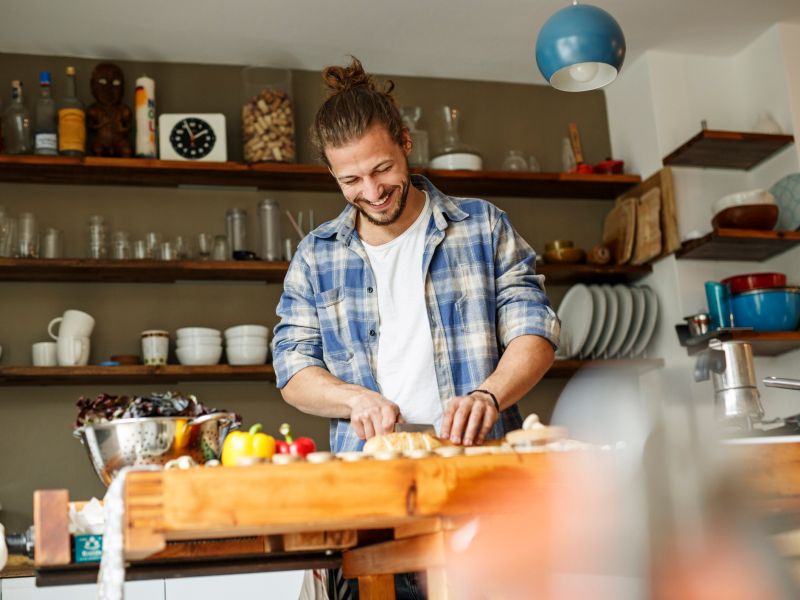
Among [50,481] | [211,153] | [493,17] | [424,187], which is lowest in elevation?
[50,481]

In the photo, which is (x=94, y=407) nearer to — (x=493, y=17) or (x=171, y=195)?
(x=171, y=195)

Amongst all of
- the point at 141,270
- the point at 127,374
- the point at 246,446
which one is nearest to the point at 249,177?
the point at 141,270

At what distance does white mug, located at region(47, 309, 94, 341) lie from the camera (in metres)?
3.71

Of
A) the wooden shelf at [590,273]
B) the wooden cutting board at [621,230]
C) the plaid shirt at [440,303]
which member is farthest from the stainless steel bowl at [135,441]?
the wooden cutting board at [621,230]

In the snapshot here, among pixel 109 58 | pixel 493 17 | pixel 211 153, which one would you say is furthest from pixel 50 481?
pixel 493 17

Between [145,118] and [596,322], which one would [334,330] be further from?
[596,322]

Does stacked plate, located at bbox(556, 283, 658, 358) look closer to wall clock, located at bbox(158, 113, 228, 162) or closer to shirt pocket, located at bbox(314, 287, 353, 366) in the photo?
wall clock, located at bbox(158, 113, 228, 162)

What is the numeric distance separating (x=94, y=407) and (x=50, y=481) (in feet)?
7.61

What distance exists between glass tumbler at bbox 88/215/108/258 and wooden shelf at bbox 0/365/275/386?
1.45ft

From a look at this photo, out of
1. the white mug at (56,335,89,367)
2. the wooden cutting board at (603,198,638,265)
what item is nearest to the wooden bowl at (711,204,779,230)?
the wooden cutting board at (603,198,638,265)

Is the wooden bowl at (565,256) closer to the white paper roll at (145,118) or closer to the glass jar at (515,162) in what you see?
the glass jar at (515,162)

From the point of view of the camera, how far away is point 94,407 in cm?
163

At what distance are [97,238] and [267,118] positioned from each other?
2.63ft

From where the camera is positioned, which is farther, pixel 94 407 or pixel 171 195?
pixel 171 195
